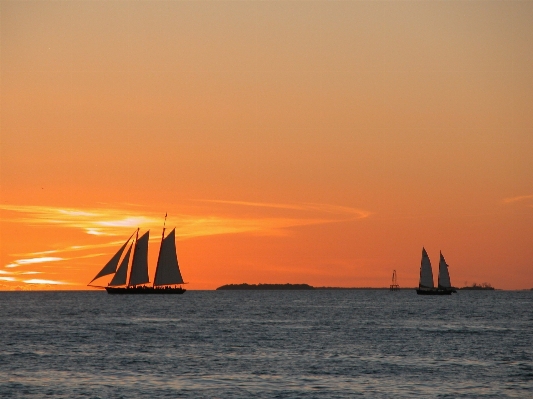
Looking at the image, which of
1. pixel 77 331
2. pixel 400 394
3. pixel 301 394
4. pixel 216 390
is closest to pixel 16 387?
pixel 216 390

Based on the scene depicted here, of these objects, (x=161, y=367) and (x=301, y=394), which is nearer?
(x=301, y=394)

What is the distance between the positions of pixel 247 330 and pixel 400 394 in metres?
50.2

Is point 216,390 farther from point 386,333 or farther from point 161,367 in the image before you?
point 386,333

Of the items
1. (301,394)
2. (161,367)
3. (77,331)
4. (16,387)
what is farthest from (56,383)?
(77,331)

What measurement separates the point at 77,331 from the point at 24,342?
16368mm

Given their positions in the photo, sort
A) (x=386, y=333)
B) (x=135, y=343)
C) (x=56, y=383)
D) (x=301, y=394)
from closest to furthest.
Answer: (x=301, y=394) < (x=56, y=383) < (x=135, y=343) < (x=386, y=333)

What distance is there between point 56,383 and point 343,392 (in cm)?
1727

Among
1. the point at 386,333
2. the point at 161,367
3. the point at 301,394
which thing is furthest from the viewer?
the point at 386,333

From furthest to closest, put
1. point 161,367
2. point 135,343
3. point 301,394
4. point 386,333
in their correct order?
point 386,333
point 135,343
point 161,367
point 301,394

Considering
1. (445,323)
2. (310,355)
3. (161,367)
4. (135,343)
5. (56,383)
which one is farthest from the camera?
(445,323)

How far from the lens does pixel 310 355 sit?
230 ft

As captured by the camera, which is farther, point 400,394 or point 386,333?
point 386,333

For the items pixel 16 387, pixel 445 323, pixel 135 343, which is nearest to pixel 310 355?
pixel 135 343

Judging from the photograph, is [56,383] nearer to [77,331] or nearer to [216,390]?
[216,390]
